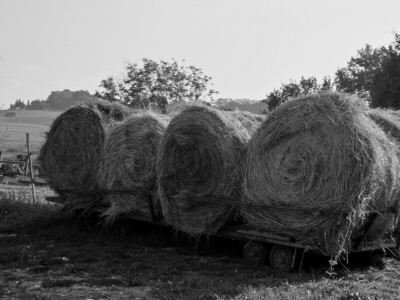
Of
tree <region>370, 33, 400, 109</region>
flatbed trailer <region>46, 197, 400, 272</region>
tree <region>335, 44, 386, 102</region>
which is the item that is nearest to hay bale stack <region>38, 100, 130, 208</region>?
flatbed trailer <region>46, 197, 400, 272</region>

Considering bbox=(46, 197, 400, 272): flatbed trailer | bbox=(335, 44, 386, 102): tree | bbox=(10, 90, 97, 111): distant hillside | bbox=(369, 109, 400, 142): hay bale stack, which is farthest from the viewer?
bbox=(10, 90, 97, 111): distant hillside

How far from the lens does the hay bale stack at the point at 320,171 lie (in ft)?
23.8

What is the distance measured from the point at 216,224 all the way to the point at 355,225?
2.50m

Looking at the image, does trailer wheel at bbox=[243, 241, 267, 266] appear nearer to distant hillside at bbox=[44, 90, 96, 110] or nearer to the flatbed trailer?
the flatbed trailer

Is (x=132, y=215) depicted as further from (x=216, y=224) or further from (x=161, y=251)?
(x=216, y=224)

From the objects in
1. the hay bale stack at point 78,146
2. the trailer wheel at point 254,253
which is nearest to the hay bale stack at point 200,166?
the trailer wheel at point 254,253

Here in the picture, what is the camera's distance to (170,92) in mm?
34250

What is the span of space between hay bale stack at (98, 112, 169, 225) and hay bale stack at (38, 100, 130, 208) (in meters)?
0.70

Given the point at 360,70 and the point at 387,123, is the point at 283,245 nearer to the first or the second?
the point at 387,123

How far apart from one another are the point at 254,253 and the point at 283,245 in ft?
2.03

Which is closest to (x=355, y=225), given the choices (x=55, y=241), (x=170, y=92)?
(x=55, y=241)

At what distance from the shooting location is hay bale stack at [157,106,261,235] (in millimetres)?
9023

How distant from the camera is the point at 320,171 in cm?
759

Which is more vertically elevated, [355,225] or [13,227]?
[355,225]
